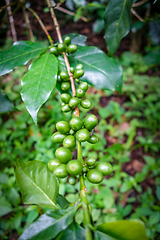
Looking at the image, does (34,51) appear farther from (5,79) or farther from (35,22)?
(35,22)

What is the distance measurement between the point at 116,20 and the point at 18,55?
0.68m

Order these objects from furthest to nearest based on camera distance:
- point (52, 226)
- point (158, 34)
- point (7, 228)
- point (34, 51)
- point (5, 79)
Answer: point (5, 79), point (158, 34), point (7, 228), point (34, 51), point (52, 226)

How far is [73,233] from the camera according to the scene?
1.83ft

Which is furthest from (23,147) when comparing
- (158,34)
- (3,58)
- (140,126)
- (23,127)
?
(158,34)

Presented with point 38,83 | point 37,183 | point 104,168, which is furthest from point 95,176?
point 38,83

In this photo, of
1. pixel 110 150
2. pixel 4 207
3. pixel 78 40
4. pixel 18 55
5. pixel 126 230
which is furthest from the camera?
pixel 110 150

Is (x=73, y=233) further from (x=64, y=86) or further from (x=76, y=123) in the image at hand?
(x=64, y=86)

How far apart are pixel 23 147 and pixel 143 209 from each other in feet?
6.03

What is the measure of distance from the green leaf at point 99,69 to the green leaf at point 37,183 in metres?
0.60

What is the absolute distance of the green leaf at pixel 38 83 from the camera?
70cm

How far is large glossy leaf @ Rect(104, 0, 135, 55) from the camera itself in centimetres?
94

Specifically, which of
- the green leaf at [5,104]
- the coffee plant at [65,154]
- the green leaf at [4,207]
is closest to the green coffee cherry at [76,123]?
the coffee plant at [65,154]

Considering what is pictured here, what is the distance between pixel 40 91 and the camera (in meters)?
0.73

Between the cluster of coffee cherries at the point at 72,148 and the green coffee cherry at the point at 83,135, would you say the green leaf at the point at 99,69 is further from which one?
the green coffee cherry at the point at 83,135
